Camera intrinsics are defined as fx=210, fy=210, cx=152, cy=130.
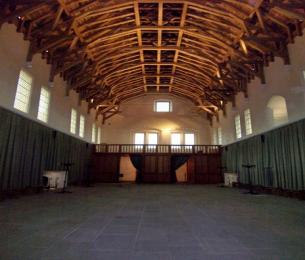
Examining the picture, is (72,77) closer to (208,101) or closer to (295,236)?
(208,101)

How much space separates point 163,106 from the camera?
18.8 meters

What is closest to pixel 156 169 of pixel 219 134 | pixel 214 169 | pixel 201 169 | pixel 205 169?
pixel 201 169

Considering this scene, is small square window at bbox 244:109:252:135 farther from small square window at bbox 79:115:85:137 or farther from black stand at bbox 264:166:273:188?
small square window at bbox 79:115:85:137

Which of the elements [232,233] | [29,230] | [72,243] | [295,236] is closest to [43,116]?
[29,230]

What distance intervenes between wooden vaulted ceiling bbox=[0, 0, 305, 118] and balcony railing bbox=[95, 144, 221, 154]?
3163 millimetres

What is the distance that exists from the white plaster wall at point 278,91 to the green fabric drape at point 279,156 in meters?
0.44

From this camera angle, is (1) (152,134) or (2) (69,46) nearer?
(2) (69,46)

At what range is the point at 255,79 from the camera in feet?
35.3

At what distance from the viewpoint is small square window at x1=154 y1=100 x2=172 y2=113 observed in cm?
1867

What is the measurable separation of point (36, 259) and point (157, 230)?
1.61 meters

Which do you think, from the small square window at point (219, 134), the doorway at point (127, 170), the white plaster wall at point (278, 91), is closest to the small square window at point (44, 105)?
the doorway at point (127, 170)

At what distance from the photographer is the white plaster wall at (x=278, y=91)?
287 inches

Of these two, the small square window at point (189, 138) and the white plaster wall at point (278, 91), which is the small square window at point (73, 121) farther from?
the white plaster wall at point (278, 91)

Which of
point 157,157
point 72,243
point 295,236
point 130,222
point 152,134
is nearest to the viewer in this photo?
point 72,243
